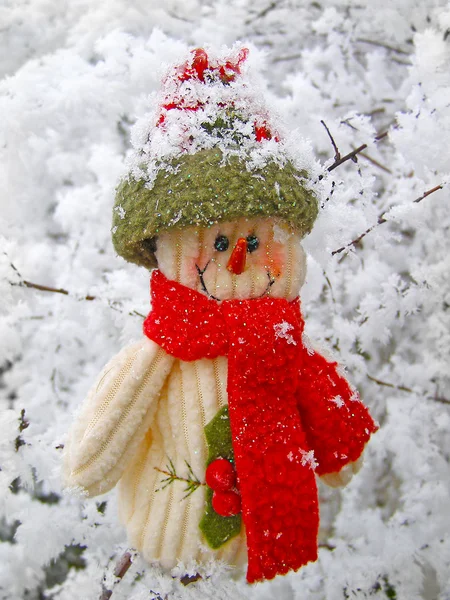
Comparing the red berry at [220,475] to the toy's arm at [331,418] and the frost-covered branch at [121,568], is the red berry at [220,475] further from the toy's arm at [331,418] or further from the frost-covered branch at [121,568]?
the frost-covered branch at [121,568]

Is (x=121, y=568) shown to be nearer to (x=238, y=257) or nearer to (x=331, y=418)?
(x=331, y=418)

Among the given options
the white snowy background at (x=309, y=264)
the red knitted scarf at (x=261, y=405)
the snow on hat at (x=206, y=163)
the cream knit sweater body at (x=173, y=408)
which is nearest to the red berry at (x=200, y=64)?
the snow on hat at (x=206, y=163)

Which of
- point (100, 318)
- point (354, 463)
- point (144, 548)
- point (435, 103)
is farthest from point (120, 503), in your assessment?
point (435, 103)

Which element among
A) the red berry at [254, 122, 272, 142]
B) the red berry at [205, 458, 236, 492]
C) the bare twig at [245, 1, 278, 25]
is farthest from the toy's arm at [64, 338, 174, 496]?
the bare twig at [245, 1, 278, 25]

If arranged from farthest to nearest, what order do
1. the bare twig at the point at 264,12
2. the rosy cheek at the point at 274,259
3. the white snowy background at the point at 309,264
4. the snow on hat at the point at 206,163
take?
the bare twig at the point at 264,12 → the white snowy background at the point at 309,264 → the rosy cheek at the point at 274,259 → the snow on hat at the point at 206,163

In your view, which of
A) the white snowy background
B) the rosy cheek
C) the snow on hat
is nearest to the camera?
the snow on hat

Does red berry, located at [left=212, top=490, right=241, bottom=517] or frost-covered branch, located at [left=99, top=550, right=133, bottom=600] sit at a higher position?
red berry, located at [left=212, top=490, right=241, bottom=517]

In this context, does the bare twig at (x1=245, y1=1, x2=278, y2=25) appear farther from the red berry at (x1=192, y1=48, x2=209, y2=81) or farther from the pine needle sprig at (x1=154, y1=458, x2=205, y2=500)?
the pine needle sprig at (x1=154, y1=458, x2=205, y2=500)

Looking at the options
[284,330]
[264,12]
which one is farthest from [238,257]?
[264,12]
